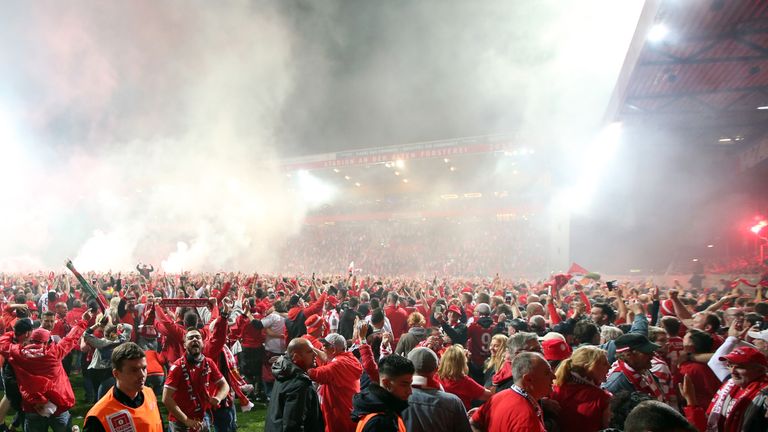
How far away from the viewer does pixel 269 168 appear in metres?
33.8

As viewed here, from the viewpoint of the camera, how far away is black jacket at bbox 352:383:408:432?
239 cm

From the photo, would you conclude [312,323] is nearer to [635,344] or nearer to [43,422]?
[43,422]

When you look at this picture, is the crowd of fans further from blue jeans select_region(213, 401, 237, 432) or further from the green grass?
the green grass

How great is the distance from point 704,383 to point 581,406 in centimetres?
180

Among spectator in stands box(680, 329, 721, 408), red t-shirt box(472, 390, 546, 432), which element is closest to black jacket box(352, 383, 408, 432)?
red t-shirt box(472, 390, 546, 432)

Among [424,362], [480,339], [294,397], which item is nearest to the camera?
[424,362]

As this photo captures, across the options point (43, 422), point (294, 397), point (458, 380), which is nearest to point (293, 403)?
point (294, 397)

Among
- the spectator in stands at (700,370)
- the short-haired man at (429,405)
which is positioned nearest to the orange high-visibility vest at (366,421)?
the short-haired man at (429,405)

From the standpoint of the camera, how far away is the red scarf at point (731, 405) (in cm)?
298

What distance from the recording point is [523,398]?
8.39 ft

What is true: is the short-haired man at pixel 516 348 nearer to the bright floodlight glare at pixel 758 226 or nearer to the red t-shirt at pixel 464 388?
the red t-shirt at pixel 464 388

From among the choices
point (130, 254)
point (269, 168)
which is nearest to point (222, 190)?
point (269, 168)

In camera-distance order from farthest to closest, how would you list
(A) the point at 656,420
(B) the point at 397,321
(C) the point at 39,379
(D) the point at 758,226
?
(D) the point at 758,226 < (B) the point at 397,321 < (C) the point at 39,379 < (A) the point at 656,420

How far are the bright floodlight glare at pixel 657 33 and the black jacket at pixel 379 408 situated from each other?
10.6 meters
